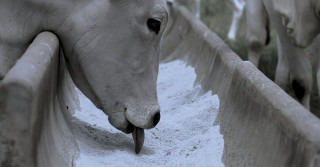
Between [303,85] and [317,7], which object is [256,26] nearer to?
[303,85]

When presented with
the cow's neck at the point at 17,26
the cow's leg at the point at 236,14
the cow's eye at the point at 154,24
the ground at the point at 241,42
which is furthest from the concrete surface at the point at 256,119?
the cow's leg at the point at 236,14

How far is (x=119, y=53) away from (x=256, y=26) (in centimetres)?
223

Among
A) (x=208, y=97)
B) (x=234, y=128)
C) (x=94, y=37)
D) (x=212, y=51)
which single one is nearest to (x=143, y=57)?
(x=94, y=37)

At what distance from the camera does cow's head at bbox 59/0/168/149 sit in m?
2.80

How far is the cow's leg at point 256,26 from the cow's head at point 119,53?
204 centimetres

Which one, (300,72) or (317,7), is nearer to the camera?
(317,7)

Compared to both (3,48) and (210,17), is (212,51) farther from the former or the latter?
(210,17)

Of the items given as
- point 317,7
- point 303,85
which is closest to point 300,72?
point 303,85

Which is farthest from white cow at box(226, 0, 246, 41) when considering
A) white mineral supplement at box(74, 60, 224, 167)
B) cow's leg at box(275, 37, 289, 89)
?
white mineral supplement at box(74, 60, 224, 167)

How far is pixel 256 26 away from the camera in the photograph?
4824 millimetres

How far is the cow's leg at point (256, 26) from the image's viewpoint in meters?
4.79

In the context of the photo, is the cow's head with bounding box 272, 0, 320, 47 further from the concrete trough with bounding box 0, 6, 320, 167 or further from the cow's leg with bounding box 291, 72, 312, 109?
the cow's leg with bounding box 291, 72, 312, 109

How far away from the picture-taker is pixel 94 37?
2811 mm

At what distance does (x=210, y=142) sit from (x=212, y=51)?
1540 millimetres
